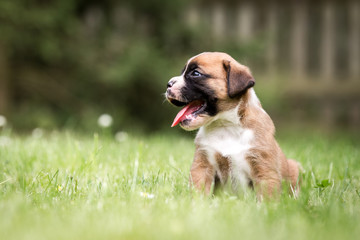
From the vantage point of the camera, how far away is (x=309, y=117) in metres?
8.59

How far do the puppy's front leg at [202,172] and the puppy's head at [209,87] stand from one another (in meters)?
0.21

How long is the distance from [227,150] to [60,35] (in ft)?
16.8

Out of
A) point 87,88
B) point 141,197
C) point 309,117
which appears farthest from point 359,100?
point 141,197

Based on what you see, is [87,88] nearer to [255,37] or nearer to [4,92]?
[4,92]

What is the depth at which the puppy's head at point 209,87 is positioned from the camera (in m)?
3.09

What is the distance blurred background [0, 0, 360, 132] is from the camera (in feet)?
23.3

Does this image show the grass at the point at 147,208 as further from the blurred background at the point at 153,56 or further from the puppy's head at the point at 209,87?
the blurred background at the point at 153,56

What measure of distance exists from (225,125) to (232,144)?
0.16 meters

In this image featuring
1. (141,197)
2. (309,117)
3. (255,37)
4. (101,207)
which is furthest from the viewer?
(309,117)

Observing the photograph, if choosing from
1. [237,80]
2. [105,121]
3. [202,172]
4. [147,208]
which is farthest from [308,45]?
[147,208]

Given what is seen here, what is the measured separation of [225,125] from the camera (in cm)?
317

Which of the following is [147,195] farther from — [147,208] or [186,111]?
[186,111]

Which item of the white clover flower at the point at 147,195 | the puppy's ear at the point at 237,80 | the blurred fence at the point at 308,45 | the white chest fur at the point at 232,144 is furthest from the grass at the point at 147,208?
the blurred fence at the point at 308,45

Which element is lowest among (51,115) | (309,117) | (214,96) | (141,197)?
(309,117)
